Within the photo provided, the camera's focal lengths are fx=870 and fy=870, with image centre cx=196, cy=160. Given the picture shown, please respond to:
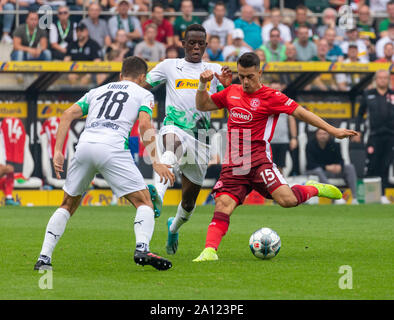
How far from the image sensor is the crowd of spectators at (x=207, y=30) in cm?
1883

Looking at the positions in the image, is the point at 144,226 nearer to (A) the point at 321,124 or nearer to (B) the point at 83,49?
(A) the point at 321,124

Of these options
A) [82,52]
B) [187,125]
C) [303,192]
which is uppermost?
[187,125]

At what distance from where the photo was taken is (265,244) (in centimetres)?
883

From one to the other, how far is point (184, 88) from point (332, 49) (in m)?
11.0

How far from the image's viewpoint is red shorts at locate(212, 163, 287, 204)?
8930 mm

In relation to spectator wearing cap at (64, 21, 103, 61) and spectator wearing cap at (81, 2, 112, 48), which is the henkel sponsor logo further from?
spectator wearing cap at (81, 2, 112, 48)

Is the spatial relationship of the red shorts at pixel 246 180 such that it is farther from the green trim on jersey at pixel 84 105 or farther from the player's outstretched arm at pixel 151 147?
the green trim on jersey at pixel 84 105

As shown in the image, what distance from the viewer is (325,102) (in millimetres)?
19781

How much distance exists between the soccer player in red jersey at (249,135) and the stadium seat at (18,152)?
10.2 metres

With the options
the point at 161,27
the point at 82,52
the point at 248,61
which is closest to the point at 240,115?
the point at 248,61

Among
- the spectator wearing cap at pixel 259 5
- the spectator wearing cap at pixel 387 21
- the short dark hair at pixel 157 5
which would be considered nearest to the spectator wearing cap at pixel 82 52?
the short dark hair at pixel 157 5

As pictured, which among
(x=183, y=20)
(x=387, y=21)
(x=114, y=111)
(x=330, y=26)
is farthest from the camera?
(x=387, y=21)
